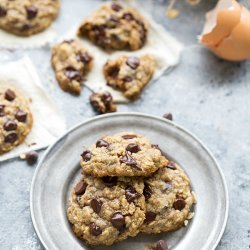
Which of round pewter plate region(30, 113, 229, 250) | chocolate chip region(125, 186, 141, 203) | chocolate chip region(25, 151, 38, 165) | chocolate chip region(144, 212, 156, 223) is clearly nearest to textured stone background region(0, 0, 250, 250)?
chocolate chip region(25, 151, 38, 165)

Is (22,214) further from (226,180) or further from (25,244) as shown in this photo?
(226,180)

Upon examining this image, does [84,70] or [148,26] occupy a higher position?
[148,26]

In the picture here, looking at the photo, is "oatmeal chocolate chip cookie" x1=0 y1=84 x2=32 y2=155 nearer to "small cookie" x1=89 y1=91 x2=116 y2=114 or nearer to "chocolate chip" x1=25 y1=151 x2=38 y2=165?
"chocolate chip" x1=25 y1=151 x2=38 y2=165

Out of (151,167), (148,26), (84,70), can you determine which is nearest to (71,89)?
(84,70)

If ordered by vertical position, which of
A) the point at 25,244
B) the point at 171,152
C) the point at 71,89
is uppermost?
the point at 171,152

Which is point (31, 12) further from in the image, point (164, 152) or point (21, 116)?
point (164, 152)

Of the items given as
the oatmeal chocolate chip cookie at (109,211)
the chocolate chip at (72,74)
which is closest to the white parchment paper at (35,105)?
the chocolate chip at (72,74)

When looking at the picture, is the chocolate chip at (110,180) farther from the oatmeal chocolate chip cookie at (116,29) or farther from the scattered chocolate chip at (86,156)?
the oatmeal chocolate chip cookie at (116,29)
